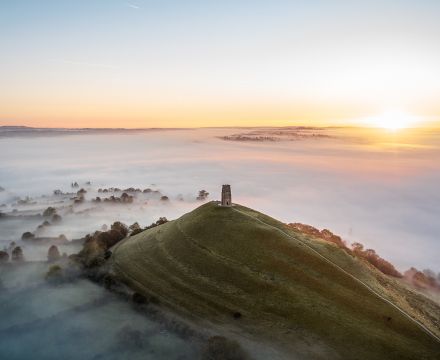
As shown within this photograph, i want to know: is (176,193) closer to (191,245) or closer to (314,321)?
(191,245)

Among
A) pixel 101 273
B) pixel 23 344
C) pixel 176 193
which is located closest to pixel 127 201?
pixel 176 193

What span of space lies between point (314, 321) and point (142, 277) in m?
20.3

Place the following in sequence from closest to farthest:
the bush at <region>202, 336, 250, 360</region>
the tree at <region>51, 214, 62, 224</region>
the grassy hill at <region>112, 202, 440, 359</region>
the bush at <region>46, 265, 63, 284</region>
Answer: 1. the bush at <region>202, 336, 250, 360</region>
2. the grassy hill at <region>112, 202, 440, 359</region>
3. the bush at <region>46, 265, 63, 284</region>
4. the tree at <region>51, 214, 62, 224</region>

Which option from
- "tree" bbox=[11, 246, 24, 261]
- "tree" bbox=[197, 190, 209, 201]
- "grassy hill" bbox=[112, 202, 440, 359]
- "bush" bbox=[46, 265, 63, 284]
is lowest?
"tree" bbox=[197, 190, 209, 201]

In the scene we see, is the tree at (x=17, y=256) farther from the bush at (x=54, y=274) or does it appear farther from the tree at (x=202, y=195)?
the tree at (x=202, y=195)

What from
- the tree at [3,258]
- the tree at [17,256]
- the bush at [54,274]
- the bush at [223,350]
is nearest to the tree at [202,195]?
the tree at [17,256]

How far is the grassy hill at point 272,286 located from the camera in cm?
3303

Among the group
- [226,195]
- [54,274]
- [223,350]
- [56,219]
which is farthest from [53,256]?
[56,219]

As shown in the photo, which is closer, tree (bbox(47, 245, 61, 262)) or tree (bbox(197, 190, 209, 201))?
tree (bbox(47, 245, 61, 262))

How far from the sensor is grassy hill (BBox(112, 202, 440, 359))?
33.0m

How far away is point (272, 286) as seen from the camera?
38.8m

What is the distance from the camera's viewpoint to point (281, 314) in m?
35.8

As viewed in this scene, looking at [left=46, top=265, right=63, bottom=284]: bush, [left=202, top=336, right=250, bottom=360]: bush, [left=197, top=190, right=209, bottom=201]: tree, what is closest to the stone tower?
[left=202, top=336, right=250, bottom=360]: bush

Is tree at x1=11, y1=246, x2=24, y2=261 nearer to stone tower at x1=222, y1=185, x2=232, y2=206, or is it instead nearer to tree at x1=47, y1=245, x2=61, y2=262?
tree at x1=47, y1=245, x2=61, y2=262
